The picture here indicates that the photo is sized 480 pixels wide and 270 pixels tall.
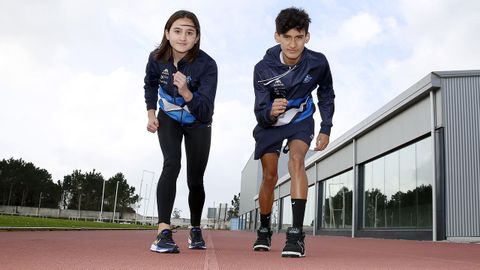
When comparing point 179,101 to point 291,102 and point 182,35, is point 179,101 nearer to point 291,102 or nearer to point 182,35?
point 182,35

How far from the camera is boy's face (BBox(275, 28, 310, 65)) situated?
3.86 meters

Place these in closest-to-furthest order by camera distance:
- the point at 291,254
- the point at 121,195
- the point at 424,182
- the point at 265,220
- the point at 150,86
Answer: the point at 291,254
the point at 150,86
the point at 265,220
the point at 424,182
the point at 121,195

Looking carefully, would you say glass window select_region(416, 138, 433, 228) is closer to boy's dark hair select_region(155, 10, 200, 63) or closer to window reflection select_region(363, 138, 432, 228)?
window reflection select_region(363, 138, 432, 228)

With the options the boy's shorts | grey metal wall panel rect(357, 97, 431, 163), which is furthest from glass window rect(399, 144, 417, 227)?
the boy's shorts

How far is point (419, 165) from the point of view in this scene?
13.0m

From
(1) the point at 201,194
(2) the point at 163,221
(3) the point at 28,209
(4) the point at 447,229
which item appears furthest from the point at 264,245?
(3) the point at 28,209

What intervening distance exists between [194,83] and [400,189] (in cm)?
1181

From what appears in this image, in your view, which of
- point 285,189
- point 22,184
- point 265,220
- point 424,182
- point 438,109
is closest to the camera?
point 265,220

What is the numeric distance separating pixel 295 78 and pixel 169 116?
110cm

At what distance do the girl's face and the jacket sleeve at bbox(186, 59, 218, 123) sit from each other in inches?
10.7

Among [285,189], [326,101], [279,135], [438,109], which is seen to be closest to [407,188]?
[438,109]

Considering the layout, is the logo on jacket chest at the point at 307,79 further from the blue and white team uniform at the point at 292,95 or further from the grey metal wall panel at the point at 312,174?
the grey metal wall panel at the point at 312,174

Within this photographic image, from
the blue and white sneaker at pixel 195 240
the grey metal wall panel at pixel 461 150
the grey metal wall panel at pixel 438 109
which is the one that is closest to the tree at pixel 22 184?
the grey metal wall panel at pixel 438 109

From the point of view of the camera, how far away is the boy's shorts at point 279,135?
3.95m
